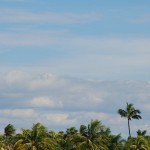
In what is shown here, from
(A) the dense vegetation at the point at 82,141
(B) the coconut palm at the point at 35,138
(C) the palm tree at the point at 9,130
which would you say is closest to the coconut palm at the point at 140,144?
(A) the dense vegetation at the point at 82,141

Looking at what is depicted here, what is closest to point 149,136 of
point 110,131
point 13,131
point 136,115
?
point 110,131

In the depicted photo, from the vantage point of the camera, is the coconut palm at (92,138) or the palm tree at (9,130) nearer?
the coconut palm at (92,138)

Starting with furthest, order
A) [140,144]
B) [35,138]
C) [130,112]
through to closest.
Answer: [130,112]
[140,144]
[35,138]

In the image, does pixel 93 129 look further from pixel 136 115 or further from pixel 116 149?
pixel 136 115

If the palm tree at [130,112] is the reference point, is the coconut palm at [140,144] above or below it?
below

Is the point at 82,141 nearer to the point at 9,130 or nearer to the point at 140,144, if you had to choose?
the point at 140,144

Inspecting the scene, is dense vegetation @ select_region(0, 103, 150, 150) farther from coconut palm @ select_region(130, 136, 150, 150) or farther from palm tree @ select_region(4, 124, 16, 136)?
palm tree @ select_region(4, 124, 16, 136)

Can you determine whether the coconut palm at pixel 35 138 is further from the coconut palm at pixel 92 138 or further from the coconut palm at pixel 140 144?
the coconut palm at pixel 140 144

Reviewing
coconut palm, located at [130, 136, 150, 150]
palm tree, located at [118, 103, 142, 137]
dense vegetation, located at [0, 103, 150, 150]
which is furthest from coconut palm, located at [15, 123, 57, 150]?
palm tree, located at [118, 103, 142, 137]

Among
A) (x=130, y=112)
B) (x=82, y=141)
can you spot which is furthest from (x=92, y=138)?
(x=130, y=112)

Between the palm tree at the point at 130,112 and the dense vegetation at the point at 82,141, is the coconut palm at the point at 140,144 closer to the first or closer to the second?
the dense vegetation at the point at 82,141

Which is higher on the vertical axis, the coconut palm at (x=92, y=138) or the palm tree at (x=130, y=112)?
the palm tree at (x=130, y=112)

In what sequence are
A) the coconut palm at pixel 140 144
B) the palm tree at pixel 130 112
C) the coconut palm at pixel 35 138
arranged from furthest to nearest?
the palm tree at pixel 130 112
the coconut palm at pixel 140 144
the coconut palm at pixel 35 138

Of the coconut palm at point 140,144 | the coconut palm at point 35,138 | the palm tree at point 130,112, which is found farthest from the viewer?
the palm tree at point 130,112
